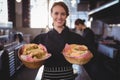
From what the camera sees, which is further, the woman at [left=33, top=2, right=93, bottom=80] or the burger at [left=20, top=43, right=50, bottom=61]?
the woman at [left=33, top=2, right=93, bottom=80]

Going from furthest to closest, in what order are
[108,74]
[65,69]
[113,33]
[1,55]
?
[113,33]
[1,55]
[108,74]
[65,69]

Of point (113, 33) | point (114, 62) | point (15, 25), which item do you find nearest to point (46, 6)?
point (15, 25)

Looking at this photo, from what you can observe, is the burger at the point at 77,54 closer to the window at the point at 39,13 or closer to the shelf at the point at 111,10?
the shelf at the point at 111,10

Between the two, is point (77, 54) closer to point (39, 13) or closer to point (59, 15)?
point (59, 15)

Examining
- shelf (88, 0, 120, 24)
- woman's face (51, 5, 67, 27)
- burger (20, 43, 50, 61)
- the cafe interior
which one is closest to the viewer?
burger (20, 43, 50, 61)

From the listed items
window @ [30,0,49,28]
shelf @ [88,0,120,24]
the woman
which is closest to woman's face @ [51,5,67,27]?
the woman

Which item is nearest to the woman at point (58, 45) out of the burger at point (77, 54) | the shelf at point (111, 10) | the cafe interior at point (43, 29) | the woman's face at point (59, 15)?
the woman's face at point (59, 15)

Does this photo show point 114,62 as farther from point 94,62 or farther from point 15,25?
point 15,25

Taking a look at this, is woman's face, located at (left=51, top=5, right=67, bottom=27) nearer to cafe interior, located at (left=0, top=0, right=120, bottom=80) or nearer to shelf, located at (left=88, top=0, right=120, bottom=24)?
cafe interior, located at (left=0, top=0, right=120, bottom=80)

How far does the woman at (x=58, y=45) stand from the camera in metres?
1.61

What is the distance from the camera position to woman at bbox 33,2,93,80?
161 centimetres

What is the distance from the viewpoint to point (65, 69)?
1.63 metres

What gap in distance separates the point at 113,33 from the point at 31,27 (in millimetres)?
4732

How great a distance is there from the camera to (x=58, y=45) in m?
1.64
